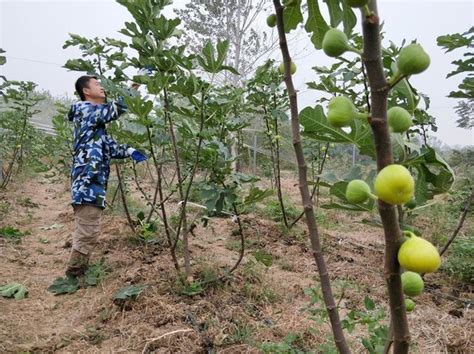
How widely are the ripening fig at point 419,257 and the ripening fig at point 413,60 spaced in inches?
10.1

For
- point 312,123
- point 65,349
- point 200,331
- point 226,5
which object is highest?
point 226,5

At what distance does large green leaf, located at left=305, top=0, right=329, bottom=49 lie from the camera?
100 cm

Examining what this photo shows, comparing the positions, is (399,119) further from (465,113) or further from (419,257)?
(465,113)

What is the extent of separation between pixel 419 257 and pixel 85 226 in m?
3.13

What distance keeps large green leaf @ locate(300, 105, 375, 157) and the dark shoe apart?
2941 mm

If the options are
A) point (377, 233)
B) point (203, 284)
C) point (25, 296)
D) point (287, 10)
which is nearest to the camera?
point (287, 10)

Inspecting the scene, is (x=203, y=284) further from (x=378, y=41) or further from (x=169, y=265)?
(x=378, y=41)

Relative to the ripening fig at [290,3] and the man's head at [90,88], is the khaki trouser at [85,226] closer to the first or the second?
the man's head at [90,88]

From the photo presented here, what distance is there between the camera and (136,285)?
2.81 meters

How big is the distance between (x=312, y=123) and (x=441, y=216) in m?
5.69

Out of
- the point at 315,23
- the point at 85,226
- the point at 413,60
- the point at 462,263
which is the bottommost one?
the point at 462,263

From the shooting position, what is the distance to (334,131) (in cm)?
82

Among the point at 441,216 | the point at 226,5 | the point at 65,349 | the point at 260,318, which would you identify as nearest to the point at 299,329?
the point at 260,318

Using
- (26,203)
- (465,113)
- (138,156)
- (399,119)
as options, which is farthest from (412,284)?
(465,113)
